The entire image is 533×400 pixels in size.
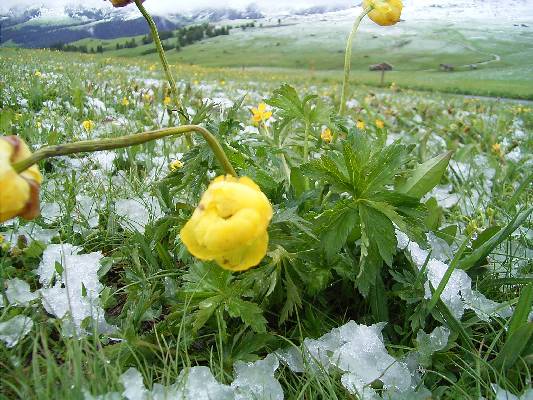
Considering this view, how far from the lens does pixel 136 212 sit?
4.98ft

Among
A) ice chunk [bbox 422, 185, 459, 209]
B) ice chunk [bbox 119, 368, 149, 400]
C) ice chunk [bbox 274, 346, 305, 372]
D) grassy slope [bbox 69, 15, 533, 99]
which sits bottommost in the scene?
grassy slope [bbox 69, 15, 533, 99]

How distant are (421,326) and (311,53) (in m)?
42.2

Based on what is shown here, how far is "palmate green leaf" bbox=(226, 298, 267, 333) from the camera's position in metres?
0.92

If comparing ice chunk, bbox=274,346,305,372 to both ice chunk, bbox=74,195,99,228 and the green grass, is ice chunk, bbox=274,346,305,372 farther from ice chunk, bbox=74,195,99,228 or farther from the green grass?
ice chunk, bbox=74,195,99,228

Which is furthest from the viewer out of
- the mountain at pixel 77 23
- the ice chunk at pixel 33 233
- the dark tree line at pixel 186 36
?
the dark tree line at pixel 186 36

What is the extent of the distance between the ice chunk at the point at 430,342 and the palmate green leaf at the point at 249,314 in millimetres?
320

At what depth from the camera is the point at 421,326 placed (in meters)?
1.03

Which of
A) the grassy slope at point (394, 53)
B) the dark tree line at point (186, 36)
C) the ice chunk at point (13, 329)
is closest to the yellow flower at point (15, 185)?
the ice chunk at point (13, 329)

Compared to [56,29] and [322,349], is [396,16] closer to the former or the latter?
[322,349]

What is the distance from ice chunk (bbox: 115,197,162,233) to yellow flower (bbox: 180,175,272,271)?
89cm

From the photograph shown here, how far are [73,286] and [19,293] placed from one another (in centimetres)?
12

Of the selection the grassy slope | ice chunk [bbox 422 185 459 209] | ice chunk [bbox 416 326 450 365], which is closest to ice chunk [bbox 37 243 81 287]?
ice chunk [bbox 416 326 450 365]

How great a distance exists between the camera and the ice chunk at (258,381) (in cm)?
85

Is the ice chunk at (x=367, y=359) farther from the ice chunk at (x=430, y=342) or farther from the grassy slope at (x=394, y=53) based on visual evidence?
the grassy slope at (x=394, y=53)
